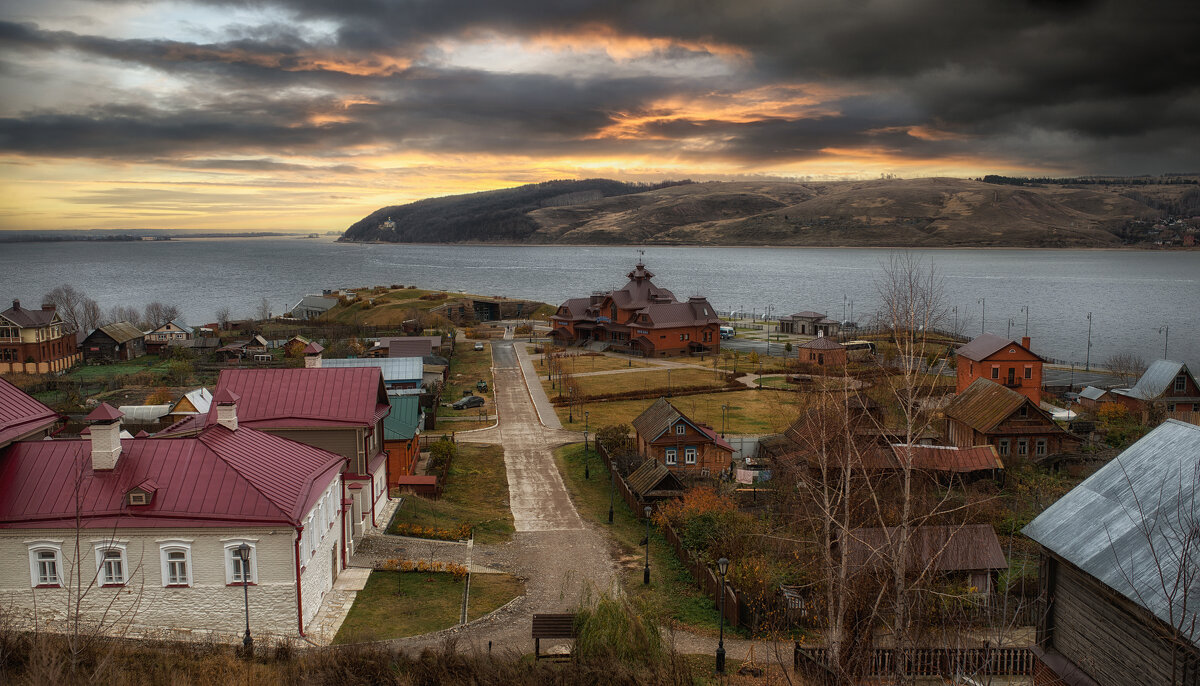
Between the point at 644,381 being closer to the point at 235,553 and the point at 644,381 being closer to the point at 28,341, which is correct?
the point at 235,553

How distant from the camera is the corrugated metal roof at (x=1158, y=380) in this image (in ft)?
166

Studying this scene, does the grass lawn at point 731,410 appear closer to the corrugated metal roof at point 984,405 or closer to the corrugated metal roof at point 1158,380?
the corrugated metal roof at point 984,405

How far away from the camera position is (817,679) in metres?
16.2

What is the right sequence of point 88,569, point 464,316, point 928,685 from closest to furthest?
point 928,685, point 88,569, point 464,316

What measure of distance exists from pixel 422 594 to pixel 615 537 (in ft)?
28.6

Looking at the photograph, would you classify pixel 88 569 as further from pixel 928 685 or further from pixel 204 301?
pixel 204 301

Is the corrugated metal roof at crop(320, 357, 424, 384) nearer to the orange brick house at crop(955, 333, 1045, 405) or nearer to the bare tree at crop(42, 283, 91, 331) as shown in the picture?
the orange brick house at crop(955, 333, 1045, 405)

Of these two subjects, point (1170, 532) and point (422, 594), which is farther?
point (422, 594)

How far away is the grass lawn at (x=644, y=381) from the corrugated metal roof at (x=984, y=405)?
22181 millimetres

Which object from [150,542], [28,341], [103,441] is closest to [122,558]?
[150,542]

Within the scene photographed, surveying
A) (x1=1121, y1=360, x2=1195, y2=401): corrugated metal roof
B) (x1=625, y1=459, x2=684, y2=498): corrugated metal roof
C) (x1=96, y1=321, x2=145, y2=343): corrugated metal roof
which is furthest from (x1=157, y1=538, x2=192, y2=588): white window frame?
(x1=96, y1=321, x2=145, y2=343): corrugated metal roof

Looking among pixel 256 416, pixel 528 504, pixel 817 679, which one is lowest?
→ pixel 528 504

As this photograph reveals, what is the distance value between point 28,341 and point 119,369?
307 inches

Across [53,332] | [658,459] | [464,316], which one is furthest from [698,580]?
[464,316]
